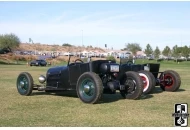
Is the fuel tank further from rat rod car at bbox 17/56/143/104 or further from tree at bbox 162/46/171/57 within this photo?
tree at bbox 162/46/171/57

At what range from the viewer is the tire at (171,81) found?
43.5ft

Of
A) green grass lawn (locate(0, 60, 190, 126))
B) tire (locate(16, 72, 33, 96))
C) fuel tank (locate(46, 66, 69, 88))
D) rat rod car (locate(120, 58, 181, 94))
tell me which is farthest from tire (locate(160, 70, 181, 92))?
tire (locate(16, 72, 33, 96))

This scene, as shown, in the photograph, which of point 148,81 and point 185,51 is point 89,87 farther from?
point 185,51

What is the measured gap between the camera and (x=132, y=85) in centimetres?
1060

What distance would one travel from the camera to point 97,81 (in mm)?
9492

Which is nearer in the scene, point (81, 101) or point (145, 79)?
point (81, 101)

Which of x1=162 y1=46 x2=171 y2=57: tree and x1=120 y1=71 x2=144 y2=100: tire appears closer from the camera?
x1=120 y1=71 x2=144 y2=100: tire

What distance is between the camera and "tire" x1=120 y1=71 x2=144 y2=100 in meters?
10.3

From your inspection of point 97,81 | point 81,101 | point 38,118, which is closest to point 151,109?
point 97,81

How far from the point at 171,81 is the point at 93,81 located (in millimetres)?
4977

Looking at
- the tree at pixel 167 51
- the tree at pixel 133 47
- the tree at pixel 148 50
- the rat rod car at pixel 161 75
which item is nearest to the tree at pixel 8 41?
the tree at pixel 148 50

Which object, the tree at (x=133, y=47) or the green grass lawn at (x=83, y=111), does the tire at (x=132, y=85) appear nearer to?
the green grass lawn at (x=83, y=111)

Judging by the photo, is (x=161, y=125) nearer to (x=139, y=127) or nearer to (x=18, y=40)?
(x=139, y=127)

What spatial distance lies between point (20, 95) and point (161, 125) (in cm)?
635
